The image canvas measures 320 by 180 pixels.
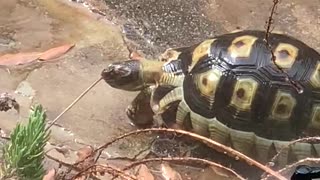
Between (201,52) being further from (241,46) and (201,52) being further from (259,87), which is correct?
(259,87)

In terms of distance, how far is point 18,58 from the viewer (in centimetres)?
314

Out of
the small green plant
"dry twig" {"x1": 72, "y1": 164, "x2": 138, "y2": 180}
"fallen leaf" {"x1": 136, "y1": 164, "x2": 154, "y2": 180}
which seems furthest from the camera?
"fallen leaf" {"x1": 136, "y1": 164, "x2": 154, "y2": 180}

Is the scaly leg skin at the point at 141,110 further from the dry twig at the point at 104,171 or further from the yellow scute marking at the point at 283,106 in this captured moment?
the dry twig at the point at 104,171

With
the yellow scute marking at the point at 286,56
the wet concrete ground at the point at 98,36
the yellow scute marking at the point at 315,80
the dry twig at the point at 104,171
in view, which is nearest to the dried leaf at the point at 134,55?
the wet concrete ground at the point at 98,36

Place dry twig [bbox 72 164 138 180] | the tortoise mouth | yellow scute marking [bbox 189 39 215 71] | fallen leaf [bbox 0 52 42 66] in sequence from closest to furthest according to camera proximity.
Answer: dry twig [bbox 72 164 138 180]
yellow scute marking [bbox 189 39 215 71]
the tortoise mouth
fallen leaf [bbox 0 52 42 66]

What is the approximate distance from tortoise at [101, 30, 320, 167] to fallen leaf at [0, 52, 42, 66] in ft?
2.09

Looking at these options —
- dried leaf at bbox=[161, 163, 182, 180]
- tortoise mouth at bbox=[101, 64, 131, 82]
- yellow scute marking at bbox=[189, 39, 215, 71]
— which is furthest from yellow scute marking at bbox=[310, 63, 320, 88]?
tortoise mouth at bbox=[101, 64, 131, 82]

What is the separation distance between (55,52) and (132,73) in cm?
49

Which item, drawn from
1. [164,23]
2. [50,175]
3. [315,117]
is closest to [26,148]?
[50,175]

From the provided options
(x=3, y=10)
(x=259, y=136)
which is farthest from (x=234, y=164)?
(x=3, y=10)

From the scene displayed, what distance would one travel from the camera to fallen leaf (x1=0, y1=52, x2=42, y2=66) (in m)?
3.11

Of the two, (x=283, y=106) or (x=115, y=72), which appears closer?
(x=283, y=106)

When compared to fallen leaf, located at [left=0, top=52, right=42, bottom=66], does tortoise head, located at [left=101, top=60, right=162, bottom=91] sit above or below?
above

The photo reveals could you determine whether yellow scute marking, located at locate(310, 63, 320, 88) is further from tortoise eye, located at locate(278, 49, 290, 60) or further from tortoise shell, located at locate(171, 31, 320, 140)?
tortoise eye, located at locate(278, 49, 290, 60)
